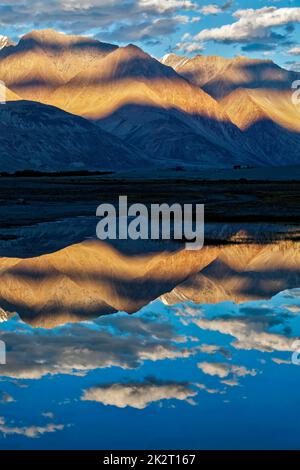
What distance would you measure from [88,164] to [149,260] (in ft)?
567

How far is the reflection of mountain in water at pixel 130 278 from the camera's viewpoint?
18.1 metres

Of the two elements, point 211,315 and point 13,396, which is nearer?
point 13,396

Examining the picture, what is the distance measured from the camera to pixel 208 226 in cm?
3881

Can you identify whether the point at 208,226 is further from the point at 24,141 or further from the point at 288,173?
the point at 24,141

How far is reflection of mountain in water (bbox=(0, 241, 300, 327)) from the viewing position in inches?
713

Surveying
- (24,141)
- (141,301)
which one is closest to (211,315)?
(141,301)

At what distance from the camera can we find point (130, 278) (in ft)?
73.8

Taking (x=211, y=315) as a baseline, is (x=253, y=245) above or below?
above

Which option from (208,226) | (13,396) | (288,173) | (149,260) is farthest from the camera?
(288,173)

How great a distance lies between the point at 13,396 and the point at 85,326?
201 inches
